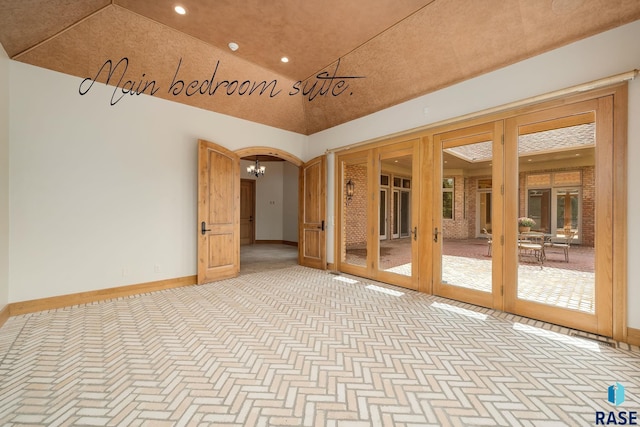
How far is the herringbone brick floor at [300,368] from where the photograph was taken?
180cm

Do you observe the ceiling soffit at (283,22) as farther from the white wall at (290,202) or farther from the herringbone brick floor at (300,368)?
the white wall at (290,202)

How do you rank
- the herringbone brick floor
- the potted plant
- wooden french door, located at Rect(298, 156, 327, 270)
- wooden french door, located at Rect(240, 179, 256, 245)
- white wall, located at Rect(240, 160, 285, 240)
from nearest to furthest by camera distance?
the herringbone brick floor
the potted plant
wooden french door, located at Rect(298, 156, 327, 270)
wooden french door, located at Rect(240, 179, 256, 245)
white wall, located at Rect(240, 160, 285, 240)

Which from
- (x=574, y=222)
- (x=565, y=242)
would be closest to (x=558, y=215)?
(x=565, y=242)

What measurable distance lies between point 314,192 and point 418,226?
275cm

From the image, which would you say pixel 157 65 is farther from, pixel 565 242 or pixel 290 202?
pixel 565 242

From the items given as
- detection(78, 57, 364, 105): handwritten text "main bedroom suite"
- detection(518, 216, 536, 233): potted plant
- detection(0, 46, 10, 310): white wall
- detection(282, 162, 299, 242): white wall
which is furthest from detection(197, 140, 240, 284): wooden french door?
detection(518, 216, 536, 233): potted plant

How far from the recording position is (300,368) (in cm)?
231

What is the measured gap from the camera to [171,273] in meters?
4.79

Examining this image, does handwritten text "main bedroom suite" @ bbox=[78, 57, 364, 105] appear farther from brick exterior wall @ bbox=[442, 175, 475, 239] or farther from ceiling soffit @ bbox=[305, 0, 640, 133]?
brick exterior wall @ bbox=[442, 175, 475, 239]

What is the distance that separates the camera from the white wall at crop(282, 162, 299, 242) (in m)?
10.8

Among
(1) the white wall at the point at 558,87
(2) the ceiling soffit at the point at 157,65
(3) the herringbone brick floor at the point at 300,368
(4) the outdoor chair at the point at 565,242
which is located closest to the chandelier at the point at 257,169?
(2) the ceiling soffit at the point at 157,65

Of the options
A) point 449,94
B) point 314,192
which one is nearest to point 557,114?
point 449,94

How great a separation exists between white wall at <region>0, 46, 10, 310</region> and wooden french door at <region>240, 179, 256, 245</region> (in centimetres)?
719

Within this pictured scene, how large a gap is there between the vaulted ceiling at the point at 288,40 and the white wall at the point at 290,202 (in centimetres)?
585
